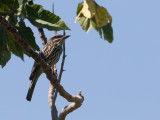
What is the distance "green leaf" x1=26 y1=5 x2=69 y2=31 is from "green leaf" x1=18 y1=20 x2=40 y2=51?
0.25 m

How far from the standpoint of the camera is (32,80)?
691cm

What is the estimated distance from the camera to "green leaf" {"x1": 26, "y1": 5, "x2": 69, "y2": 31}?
3672mm

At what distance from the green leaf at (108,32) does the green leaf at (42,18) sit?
0.96 m

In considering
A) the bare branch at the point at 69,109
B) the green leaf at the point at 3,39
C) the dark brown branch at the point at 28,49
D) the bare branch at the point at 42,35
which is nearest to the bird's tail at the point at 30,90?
the bare branch at the point at 42,35

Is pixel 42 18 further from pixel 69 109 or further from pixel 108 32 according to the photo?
pixel 69 109

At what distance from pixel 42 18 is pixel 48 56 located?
140 inches

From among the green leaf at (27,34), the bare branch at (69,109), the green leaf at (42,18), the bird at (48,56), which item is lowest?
the bare branch at (69,109)

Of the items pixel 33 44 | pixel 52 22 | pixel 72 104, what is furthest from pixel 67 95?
pixel 52 22

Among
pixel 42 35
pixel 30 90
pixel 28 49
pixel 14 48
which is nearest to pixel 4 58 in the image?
pixel 14 48

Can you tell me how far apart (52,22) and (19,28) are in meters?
0.49

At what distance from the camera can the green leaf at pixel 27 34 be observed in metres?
3.93

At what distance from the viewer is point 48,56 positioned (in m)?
7.27

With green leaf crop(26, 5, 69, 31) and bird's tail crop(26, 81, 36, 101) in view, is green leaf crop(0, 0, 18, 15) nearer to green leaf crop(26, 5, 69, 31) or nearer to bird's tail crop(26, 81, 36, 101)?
green leaf crop(26, 5, 69, 31)

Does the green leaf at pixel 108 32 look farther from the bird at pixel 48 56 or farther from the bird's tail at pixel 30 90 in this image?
the bird's tail at pixel 30 90
